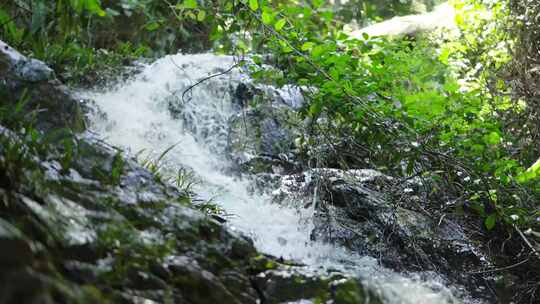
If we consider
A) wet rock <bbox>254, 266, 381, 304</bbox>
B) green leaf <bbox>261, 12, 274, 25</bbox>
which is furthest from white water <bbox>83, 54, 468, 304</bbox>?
green leaf <bbox>261, 12, 274, 25</bbox>

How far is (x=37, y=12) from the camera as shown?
3.59m

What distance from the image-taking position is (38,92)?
400 centimetres

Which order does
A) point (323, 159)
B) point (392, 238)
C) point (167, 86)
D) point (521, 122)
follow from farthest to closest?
point (167, 86), point (521, 122), point (323, 159), point (392, 238)

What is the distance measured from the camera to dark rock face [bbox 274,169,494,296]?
4359 mm

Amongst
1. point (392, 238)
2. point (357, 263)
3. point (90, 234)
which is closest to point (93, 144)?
point (90, 234)

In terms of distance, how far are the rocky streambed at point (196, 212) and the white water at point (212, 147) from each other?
20 millimetres

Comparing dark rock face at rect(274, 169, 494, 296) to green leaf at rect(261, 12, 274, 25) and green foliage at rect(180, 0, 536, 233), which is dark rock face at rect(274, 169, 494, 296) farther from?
green leaf at rect(261, 12, 274, 25)

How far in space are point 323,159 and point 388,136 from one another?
0.89 metres

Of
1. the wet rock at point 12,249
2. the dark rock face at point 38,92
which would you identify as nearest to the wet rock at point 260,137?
the dark rock face at point 38,92

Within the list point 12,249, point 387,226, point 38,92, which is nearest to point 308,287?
point 12,249

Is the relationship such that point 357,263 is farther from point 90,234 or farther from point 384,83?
point 90,234

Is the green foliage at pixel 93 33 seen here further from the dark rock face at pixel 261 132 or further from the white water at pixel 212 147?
the dark rock face at pixel 261 132

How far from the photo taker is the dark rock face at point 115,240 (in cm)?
211

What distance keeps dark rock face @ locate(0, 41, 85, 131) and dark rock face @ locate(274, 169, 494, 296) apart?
211 centimetres
